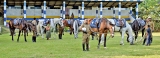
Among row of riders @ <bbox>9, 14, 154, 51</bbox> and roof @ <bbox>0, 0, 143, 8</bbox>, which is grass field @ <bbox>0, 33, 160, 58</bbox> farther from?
roof @ <bbox>0, 0, 143, 8</bbox>

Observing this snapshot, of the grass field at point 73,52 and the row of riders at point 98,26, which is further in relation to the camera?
the row of riders at point 98,26

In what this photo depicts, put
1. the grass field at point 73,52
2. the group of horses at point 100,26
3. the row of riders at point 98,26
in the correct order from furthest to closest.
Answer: the group of horses at point 100,26 → the row of riders at point 98,26 → the grass field at point 73,52

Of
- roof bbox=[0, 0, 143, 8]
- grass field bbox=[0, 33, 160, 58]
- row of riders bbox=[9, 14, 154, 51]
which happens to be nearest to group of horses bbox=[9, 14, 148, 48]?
row of riders bbox=[9, 14, 154, 51]

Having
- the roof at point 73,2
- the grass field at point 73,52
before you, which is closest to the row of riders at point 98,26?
the grass field at point 73,52

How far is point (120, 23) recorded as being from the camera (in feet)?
69.2

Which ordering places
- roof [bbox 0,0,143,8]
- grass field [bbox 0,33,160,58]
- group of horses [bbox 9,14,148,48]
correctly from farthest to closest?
roof [bbox 0,0,143,8] < group of horses [bbox 9,14,148,48] < grass field [bbox 0,33,160,58]

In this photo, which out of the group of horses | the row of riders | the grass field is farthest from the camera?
the group of horses

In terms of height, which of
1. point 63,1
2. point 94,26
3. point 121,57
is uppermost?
point 63,1

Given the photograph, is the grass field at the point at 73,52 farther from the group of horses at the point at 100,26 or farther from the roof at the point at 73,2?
the roof at the point at 73,2

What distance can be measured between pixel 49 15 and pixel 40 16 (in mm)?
1257

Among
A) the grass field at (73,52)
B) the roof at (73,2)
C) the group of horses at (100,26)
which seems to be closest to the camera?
the grass field at (73,52)

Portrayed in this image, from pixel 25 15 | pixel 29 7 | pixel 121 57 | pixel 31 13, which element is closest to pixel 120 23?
pixel 121 57

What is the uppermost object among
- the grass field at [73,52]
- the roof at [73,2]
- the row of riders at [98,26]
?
the roof at [73,2]

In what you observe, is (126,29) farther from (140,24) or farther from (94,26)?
(94,26)
